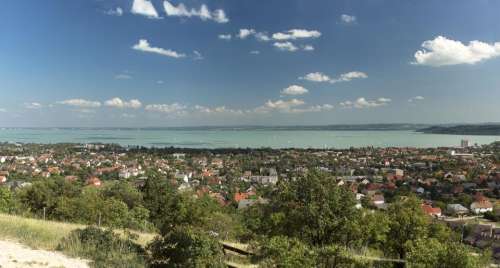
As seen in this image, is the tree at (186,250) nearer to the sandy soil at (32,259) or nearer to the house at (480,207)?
the sandy soil at (32,259)

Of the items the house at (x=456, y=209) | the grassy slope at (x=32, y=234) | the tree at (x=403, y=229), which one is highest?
the grassy slope at (x=32, y=234)

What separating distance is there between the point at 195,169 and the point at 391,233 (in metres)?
53.6

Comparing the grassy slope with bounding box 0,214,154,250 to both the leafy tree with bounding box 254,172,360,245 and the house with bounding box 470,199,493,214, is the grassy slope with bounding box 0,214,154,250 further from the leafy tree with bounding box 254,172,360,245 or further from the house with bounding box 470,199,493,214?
the house with bounding box 470,199,493,214

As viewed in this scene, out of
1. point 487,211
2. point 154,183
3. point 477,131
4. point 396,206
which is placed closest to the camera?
point 396,206

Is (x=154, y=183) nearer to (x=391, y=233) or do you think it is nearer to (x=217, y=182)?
(x=391, y=233)

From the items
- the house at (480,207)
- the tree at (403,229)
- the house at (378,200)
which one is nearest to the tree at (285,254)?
the tree at (403,229)

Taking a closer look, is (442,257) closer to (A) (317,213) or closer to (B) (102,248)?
(A) (317,213)

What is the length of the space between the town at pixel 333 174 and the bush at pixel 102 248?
1611cm

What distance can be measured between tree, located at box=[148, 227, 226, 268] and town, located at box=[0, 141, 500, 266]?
17.4 meters

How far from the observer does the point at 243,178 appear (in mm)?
57250

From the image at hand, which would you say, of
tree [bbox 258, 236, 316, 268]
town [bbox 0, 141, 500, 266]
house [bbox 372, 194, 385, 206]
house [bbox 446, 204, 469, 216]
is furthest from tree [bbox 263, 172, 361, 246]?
house [bbox 446, 204, 469, 216]

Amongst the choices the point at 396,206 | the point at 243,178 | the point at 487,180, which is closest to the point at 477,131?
the point at 487,180

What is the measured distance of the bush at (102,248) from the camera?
601 cm

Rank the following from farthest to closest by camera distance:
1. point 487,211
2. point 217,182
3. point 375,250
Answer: point 217,182
point 487,211
point 375,250
